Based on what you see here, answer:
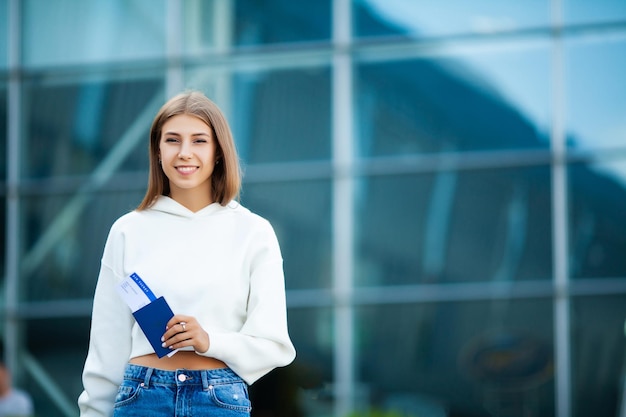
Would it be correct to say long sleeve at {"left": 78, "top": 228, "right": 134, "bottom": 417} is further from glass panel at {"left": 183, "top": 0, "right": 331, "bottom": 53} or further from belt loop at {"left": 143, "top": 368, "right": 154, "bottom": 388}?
glass panel at {"left": 183, "top": 0, "right": 331, "bottom": 53}

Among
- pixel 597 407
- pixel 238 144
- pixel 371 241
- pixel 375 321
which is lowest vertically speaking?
pixel 597 407

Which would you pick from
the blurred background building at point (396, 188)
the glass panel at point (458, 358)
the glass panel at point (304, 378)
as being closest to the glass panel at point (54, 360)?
the blurred background building at point (396, 188)

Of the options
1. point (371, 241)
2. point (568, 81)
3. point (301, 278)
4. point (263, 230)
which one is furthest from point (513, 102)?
point (263, 230)

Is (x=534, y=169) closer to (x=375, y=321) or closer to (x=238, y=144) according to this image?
(x=375, y=321)

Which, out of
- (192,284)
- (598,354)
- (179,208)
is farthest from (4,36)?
(192,284)

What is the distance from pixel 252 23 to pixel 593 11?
315cm

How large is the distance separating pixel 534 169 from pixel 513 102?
63 centimetres

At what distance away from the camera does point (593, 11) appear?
10922mm

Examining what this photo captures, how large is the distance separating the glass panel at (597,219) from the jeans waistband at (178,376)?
837cm

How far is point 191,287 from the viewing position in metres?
2.82

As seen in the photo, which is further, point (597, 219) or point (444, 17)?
point (444, 17)

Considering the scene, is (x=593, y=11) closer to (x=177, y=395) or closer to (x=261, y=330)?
(x=261, y=330)

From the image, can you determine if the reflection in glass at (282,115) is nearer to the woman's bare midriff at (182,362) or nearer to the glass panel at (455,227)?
the glass panel at (455,227)

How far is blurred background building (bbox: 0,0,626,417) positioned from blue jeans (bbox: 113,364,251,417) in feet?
26.3
